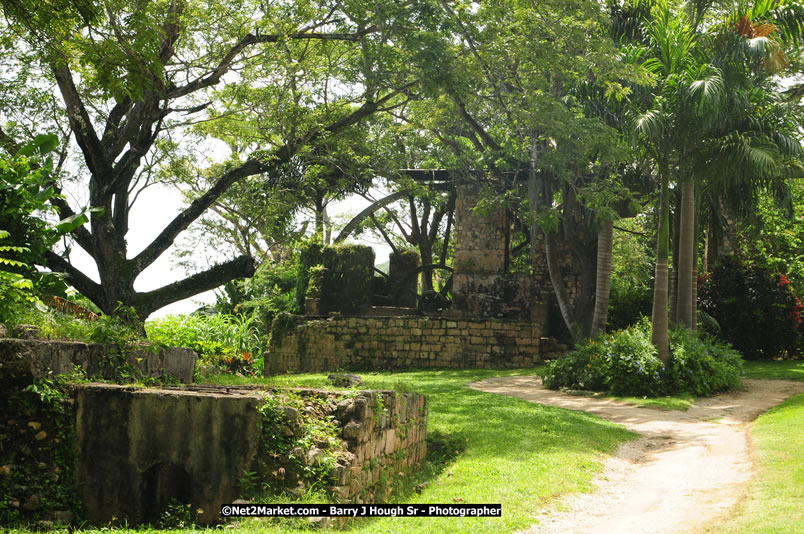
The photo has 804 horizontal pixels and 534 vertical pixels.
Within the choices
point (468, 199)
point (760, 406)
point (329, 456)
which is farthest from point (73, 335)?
point (468, 199)

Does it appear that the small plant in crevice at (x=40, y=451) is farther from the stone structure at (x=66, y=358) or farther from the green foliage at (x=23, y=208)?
the green foliage at (x=23, y=208)

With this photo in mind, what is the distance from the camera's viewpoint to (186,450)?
227 inches

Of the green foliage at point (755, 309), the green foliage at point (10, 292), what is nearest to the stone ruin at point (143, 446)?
the green foliage at point (10, 292)

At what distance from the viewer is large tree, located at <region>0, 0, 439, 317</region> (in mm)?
11602

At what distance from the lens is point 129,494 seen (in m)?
5.90

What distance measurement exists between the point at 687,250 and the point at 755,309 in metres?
4.91

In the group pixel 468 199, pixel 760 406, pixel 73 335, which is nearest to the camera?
pixel 73 335

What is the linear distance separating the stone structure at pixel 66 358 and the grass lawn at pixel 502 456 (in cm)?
154

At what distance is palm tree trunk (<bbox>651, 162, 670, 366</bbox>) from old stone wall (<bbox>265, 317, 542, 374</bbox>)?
533cm

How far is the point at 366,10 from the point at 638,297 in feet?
36.0

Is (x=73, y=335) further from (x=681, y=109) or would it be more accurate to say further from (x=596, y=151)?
(x=596, y=151)

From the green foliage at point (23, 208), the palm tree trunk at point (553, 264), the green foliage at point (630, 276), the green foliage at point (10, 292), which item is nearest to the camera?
the green foliage at point (10, 292)

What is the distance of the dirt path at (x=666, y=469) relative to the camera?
632 cm

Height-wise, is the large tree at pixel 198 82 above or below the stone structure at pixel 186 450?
above
